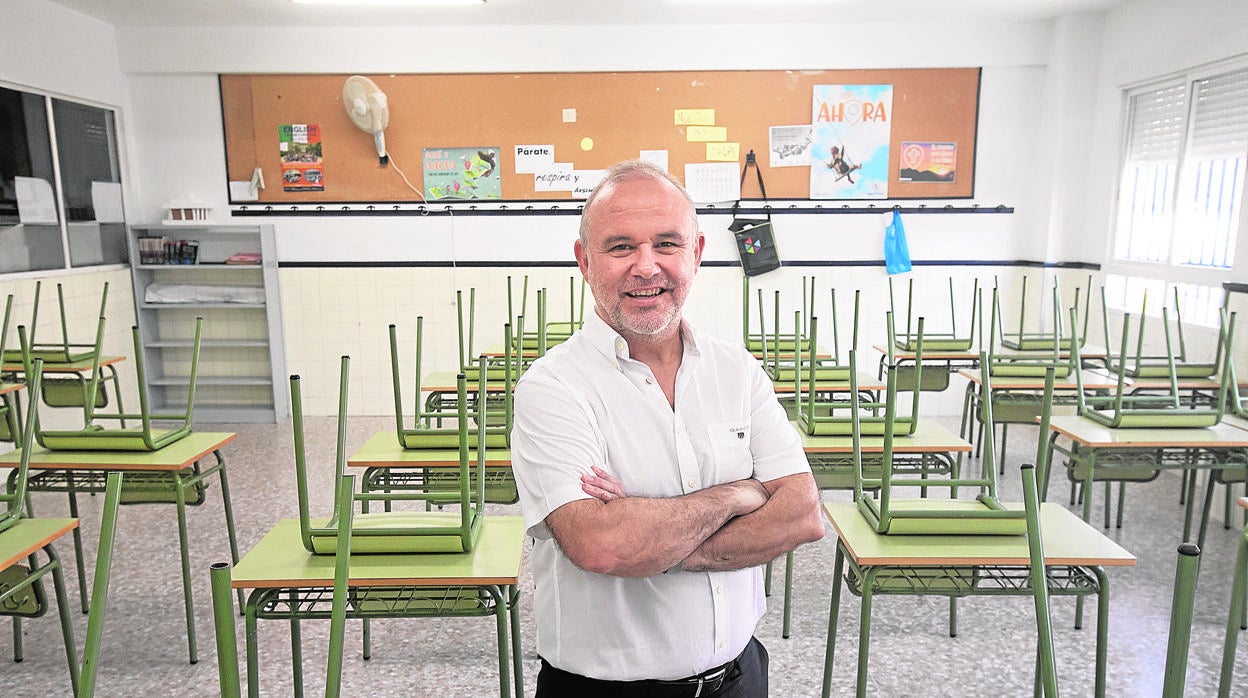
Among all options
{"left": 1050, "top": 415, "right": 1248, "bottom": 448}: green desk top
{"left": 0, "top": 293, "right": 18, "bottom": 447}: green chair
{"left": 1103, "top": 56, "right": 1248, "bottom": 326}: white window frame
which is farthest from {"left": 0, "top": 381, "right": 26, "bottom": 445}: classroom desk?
{"left": 1103, "top": 56, "right": 1248, "bottom": 326}: white window frame

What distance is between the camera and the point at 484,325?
5.99 m

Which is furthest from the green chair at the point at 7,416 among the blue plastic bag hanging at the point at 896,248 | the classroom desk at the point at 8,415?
the blue plastic bag hanging at the point at 896,248

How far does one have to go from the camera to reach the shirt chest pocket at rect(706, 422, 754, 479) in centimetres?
140

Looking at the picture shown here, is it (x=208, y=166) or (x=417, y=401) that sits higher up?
(x=208, y=166)

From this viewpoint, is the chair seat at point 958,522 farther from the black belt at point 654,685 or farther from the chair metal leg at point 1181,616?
the chair metal leg at point 1181,616

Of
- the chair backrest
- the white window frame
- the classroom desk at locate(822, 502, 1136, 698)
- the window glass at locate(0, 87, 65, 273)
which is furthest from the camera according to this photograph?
the window glass at locate(0, 87, 65, 273)

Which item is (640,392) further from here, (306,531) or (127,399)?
(127,399)

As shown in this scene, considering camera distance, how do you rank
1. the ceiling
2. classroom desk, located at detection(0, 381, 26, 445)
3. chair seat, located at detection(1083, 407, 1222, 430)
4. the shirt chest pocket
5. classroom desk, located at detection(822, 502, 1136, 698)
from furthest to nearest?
1. the ceiling
2. classroom desk, located at detection(0, 381, 26, 445)
3. chair seat, located at detection(1083, 407, 1222, 430)
4. classroom desk, located at detection(822, 502, 1136, 698)
5. the shirt chest pocket

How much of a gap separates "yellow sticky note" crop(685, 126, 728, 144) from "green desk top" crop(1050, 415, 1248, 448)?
3361mm

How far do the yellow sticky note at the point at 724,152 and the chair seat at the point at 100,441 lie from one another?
166 inches

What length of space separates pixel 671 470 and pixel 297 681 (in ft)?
4.36

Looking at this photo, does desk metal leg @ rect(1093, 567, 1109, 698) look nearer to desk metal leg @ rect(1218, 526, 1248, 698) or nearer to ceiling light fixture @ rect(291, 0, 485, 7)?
desk metal leg @ rect(1218, 526, 1248, 698)

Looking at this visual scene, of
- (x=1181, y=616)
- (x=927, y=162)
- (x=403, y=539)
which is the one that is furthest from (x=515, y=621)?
(x=927, y=162)

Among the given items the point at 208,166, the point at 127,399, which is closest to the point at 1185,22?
the point at 208,166
